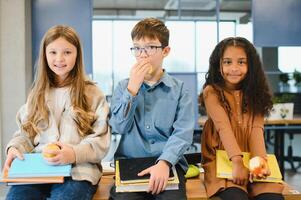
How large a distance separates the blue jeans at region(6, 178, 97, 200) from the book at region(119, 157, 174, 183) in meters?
0.17

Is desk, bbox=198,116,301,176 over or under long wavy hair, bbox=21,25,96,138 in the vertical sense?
under

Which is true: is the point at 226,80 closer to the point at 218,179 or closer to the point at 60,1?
the point at 218,179

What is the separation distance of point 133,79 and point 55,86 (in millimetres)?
438

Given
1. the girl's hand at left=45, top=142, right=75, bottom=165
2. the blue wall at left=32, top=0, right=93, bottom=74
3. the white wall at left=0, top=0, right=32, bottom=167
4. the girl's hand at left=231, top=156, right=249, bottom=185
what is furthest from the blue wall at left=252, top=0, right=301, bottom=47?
the girl's hand at left=45, top=142, right=75, bottom=165

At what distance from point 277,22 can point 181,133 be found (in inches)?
131

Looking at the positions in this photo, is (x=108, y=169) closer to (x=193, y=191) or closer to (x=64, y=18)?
(x=193, y=191)

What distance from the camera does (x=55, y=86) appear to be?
173 centimetres

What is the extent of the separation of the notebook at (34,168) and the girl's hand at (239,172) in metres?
0.70

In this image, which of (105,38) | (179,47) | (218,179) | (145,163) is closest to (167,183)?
(145,163)

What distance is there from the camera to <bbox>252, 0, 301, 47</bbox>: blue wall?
4.38m

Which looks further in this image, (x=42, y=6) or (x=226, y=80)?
(x=42, y=6)

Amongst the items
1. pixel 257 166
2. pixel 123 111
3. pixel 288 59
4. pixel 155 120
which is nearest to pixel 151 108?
pixel 155 120

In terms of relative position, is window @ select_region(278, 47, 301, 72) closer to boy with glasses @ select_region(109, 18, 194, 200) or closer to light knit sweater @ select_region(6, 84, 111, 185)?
boy with glasses @ select_region(109, 18, 194, 200)

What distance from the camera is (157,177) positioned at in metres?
1.42
